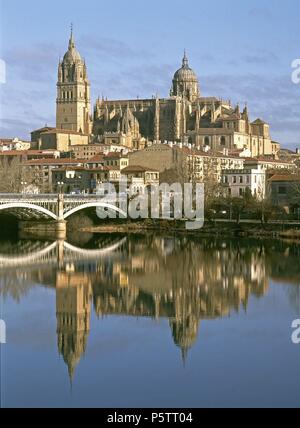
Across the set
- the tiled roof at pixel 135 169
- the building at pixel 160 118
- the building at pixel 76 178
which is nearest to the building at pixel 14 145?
the building at pixel 160 118

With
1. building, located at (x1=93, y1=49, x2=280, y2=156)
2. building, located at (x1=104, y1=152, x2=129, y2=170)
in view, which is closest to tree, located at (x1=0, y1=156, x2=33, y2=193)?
building, located at (x1=104, y1=152, x2=129, y2=170)

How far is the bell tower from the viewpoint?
80500 mm

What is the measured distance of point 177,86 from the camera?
81375mm

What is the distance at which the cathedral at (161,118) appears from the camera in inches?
2923

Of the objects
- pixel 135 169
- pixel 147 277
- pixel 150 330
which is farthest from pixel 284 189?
pixel 150 330

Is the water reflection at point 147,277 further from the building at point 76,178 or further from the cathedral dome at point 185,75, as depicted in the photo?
the cathedral dome at point 185,75

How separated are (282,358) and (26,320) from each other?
18.8 feet

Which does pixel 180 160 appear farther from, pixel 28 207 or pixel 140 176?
pixel 28 207

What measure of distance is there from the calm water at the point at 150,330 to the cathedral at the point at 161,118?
44.6 m

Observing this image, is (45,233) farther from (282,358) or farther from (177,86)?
(177,86)

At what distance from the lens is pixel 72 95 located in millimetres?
81125

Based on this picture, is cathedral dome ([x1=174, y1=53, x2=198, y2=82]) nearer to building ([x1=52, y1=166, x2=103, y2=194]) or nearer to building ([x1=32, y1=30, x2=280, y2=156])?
building ([x1=32, y1=30, x2=280, y2=156])

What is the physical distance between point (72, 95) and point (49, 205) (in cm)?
4119

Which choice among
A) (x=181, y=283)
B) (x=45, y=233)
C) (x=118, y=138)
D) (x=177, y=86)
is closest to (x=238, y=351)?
(x=181, y=283)
